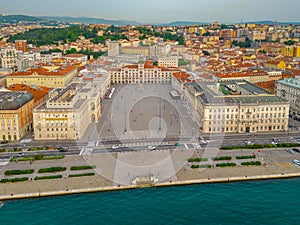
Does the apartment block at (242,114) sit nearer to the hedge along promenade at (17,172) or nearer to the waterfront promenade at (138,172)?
the waterfront promenade at (138,172)

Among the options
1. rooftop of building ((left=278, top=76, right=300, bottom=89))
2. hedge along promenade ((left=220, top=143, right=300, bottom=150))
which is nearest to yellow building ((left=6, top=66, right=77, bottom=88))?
rooftop of building ((left=278, top=76, right=300, bottom=89))

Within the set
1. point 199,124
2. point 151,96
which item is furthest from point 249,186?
point 151,96

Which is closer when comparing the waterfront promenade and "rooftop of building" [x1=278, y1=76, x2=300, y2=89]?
the waterfront promenade

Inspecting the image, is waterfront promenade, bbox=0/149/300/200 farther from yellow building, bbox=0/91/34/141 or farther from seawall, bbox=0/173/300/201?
yellow building, bbox=0/91/34/141

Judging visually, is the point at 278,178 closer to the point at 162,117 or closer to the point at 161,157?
the point at 161,157

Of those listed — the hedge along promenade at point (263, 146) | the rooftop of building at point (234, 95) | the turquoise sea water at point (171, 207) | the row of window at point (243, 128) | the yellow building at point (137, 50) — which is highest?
the yellow building at point (137, 50)

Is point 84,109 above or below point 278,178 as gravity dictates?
above

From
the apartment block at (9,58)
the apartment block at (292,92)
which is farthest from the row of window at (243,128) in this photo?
the apartment block at (9,58)

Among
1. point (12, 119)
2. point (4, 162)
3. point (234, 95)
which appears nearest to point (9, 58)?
point (12, 119)
